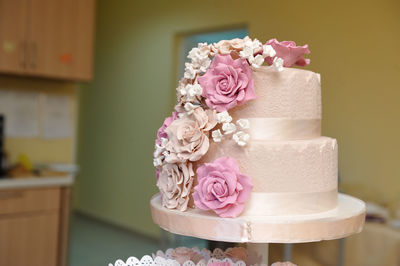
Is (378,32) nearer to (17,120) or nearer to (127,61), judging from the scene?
(17,120)

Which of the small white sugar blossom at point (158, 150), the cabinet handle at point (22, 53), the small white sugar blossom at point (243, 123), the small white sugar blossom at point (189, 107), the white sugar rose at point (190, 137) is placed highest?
the cabinet handle at point (22, 53)

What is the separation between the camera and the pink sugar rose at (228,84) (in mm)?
999

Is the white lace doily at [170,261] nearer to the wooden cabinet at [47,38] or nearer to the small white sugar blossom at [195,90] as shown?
the small white sugar blossom at [195,90]

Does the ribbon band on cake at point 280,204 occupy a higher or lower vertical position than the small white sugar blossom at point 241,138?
lower

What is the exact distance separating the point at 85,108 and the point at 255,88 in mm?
4958

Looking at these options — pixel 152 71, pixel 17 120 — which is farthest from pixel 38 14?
pixel 152 71

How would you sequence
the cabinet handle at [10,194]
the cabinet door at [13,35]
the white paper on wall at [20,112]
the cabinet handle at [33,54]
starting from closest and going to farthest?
the cabinet handle at [10,194]
the cabinet door at [13,35]
the cabinet handle at [33,54]
the white paper on wall at [20,112]

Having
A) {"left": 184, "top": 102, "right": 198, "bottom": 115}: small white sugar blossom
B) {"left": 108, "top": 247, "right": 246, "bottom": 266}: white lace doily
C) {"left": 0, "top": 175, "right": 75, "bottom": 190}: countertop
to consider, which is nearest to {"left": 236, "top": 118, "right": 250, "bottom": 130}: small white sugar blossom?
{"left": 184, "top": 102, "right": 198, "bottom": 115}: small white sugar blossom

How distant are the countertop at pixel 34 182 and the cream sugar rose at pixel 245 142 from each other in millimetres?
1871

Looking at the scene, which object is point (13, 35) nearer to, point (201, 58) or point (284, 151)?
point (201, 58)

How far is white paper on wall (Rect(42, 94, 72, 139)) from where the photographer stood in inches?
132

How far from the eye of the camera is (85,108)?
5734mm

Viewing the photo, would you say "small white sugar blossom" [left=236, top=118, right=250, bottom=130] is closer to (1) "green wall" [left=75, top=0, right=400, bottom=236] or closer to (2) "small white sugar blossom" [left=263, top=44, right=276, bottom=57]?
(2) "small white sugar blossom" [left=263, top=44, right=276, bottom=57]

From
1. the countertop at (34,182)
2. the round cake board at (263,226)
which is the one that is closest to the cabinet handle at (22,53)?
the countertop at (34,182)
